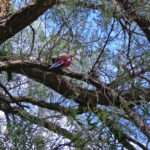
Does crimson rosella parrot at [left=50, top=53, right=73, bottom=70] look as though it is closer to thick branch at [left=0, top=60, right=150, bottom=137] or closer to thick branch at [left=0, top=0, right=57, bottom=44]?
thick branch at [left=0, top=60, right=150, bottom=137]

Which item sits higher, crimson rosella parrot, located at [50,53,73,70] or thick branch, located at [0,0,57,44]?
thick branch, located at [0,0,57,44]

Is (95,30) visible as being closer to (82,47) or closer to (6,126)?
(82,47)

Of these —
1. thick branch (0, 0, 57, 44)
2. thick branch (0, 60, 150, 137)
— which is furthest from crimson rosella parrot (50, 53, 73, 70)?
thick branch (0, 0, 57, 44)

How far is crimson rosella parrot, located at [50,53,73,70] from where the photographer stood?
9.02 ft

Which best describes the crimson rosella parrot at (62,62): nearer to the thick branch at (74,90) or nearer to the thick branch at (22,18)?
the thick branch at (74,90)

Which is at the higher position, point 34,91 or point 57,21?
point 57,21

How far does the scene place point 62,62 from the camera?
2.75m

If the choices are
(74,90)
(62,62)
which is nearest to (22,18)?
(62,62)

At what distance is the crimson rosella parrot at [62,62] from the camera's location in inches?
108

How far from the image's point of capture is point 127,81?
101 inches

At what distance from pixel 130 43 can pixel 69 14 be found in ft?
0.92

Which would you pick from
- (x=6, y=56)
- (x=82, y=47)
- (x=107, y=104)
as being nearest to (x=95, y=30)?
(x=82, y=47)

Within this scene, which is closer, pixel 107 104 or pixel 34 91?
pixel 107 104

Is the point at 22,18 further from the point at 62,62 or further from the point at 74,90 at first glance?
the point at 74,90
